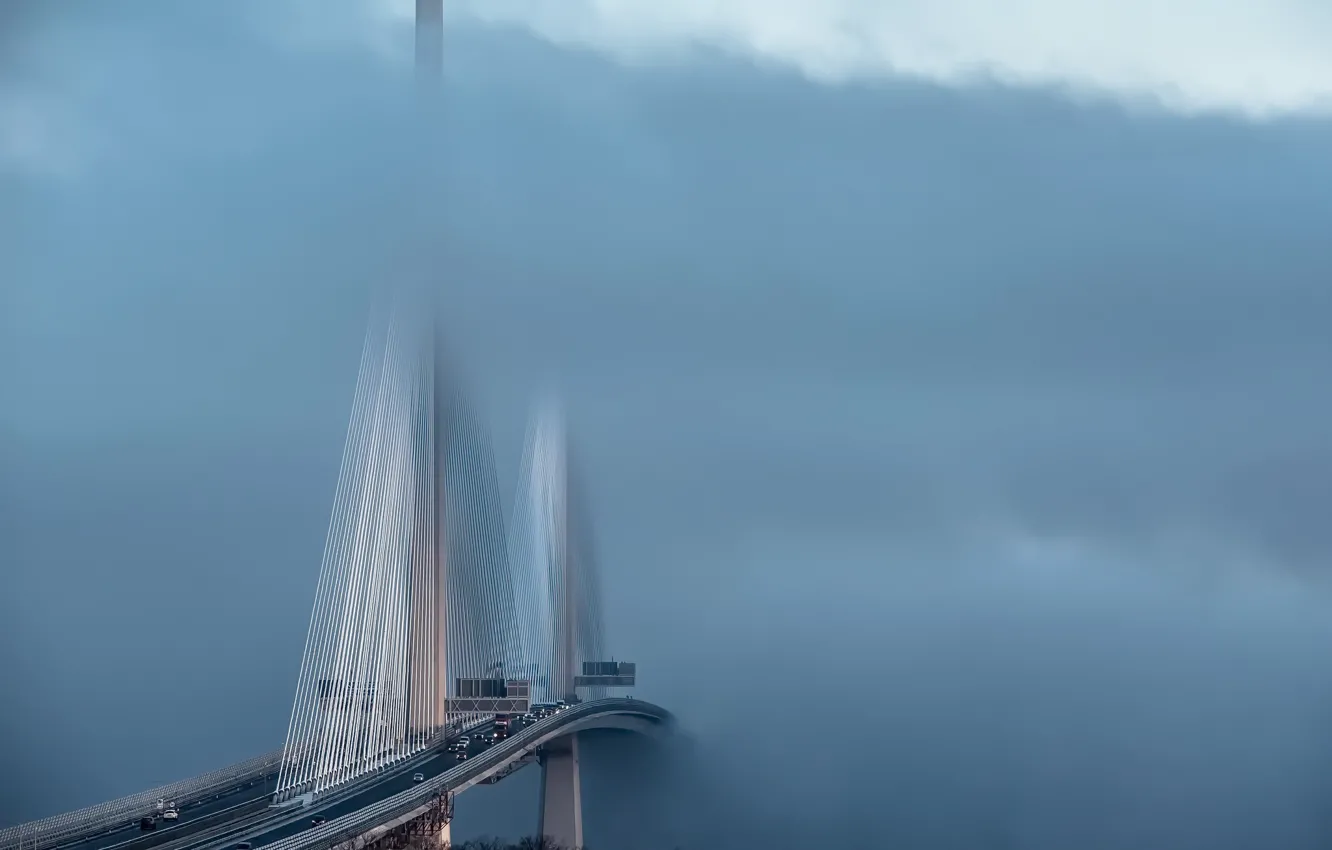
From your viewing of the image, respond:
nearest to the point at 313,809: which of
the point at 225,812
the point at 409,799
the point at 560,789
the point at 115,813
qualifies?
the point at 409,799

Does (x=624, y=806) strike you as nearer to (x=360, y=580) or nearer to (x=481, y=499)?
(x=481, y=499)

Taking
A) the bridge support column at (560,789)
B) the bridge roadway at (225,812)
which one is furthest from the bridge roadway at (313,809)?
the bridge support column at (560,789)

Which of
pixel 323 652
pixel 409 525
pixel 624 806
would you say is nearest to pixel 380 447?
pixel 409 525

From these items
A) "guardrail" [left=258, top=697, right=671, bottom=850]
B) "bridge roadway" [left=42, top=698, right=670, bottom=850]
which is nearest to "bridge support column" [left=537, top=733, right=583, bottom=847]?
"guardrail" [left=258, top=697, right=671, bottom=850]

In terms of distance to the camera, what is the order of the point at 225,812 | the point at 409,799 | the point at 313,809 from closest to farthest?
the point at 313,809 → the point at 409,799 → the point at 225,812

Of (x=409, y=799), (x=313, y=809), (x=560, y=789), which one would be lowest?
(x=313, y=809)

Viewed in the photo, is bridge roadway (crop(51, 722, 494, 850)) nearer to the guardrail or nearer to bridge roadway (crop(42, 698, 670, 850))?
bridge roadway (crop(42, 698, 670, 850))

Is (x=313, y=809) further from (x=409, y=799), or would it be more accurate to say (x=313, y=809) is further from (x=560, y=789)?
(x=560, y=789)
